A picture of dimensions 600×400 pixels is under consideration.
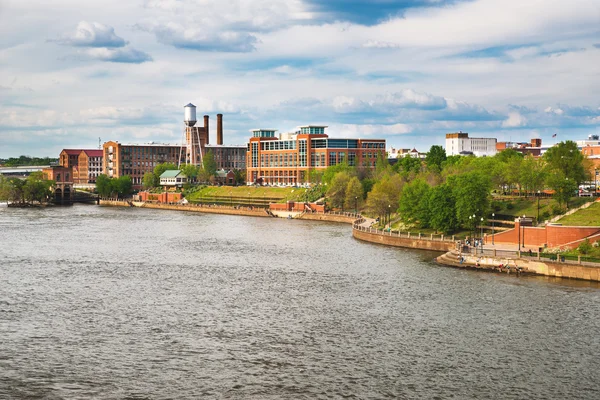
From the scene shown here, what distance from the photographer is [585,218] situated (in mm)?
82188

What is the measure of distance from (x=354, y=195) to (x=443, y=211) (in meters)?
53.2

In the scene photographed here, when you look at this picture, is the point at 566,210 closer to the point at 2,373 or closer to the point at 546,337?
the point at 546,337

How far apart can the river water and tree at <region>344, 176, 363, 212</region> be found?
59090mm

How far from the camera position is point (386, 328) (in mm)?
49406

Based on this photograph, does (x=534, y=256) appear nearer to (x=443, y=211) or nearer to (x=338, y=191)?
(x=443, y=211)

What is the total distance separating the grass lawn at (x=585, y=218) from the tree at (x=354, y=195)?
59.5 meters

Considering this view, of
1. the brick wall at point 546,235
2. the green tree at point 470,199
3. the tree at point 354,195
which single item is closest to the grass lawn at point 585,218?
the brick wall at point 546,235

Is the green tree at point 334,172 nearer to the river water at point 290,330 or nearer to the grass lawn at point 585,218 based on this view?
the grass lawn at point 585,218

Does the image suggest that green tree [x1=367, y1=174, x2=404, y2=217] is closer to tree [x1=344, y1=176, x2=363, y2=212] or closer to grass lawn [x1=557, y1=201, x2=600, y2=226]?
tree [x1=344, y1=176, x2=363, y2=212]

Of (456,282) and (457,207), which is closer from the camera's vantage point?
(456,282)

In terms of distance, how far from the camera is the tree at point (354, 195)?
469 ft

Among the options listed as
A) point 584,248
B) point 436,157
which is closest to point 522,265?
point 584,248

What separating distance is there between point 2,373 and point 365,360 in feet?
68.0

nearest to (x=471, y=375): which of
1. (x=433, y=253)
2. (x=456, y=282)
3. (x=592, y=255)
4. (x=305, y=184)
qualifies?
(x=456, y=282)
